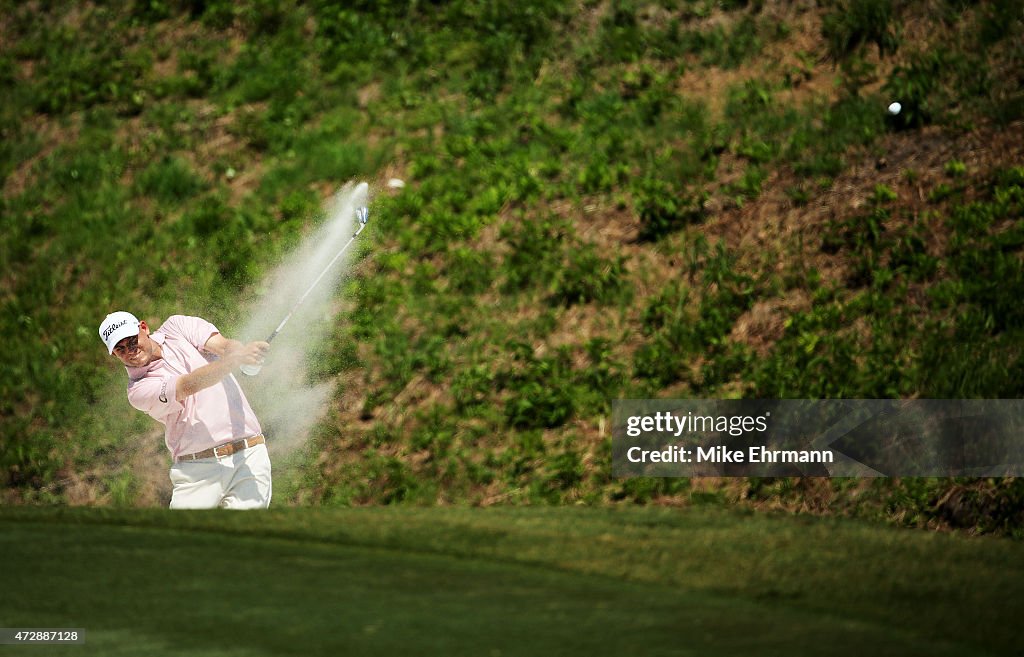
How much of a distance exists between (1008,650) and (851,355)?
14.6 ft

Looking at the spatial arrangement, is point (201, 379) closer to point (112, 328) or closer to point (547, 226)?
point (112, 328)

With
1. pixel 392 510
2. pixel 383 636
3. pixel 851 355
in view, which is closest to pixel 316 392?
pixel 392 510

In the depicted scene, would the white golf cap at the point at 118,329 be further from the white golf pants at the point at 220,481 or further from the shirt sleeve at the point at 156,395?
Result: the white golf pants at the point at 220,481

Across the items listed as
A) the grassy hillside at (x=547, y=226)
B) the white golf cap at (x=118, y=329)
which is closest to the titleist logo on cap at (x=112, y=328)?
the white golf cap at (x=118, y=329)

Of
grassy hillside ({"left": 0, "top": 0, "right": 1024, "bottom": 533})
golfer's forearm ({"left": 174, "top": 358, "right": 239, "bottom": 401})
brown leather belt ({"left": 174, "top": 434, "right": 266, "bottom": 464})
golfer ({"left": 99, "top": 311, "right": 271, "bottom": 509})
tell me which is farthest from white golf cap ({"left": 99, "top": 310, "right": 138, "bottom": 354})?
grassy hillside ({"left": 0, "top": 0, "right": 1024, "bottom": 533})

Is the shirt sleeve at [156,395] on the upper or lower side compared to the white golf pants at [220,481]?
upper

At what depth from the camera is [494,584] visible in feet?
17.5

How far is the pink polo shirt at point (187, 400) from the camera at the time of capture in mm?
6926

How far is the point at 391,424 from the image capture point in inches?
381

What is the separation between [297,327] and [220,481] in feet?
11.4

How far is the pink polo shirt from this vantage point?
273 inches

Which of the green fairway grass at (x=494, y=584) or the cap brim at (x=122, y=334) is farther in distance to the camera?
the cap brim at (x=122, y=334)

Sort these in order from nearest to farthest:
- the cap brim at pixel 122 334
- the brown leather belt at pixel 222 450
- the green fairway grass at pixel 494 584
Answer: the green fairway grass at pixel 494 584 < the cap brim at pixel 122 334 < the brown leather belt at pixel 222 450

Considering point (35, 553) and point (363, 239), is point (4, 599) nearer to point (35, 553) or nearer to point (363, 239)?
point (35, 553)
